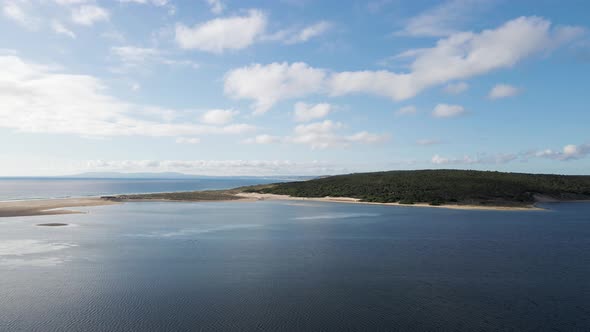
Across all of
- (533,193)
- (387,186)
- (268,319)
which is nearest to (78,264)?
(268,319)

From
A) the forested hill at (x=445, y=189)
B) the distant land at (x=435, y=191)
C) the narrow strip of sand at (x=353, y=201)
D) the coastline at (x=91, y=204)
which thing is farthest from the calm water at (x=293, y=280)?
the forested hill at (x=445, y=189)

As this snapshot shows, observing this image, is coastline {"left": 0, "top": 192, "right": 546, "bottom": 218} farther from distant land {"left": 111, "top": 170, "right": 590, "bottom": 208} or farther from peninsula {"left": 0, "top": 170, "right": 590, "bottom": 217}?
distant land {"left": 111, "top": 170, "right": 590, "bottom": 208}

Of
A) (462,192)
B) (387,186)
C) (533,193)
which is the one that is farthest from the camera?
(387,186)

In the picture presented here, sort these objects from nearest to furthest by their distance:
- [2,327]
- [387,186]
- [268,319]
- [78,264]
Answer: [2,327]
[268,319]
[78,264]
[387,186]

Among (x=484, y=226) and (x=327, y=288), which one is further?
(x=484, y=226)

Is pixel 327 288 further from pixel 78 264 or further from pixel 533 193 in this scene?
pixel 533 193

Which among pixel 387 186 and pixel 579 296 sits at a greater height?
pixel 387 186
